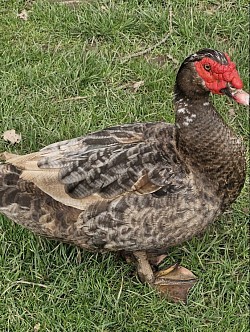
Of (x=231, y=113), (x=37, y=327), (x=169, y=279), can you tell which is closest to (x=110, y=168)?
(x=169, y=279)

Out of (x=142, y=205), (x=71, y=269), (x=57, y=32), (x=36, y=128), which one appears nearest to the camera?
(x=142, y=205)

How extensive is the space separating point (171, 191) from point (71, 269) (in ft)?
2.80

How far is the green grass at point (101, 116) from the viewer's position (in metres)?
3.93

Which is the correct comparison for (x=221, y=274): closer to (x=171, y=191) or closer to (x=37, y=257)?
(x=171, y=191)

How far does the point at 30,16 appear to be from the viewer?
5633 millimetres

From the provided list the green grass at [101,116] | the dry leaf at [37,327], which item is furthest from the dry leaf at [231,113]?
the dry leaf at [37,327]

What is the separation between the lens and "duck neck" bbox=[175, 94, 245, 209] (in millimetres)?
3717

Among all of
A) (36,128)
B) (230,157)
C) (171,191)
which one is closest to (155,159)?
(171,191)

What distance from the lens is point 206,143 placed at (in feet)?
12.2

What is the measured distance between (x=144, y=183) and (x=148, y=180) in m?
0.03

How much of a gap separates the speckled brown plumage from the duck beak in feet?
0.44

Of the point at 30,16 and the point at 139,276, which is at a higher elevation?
the point at 30,16

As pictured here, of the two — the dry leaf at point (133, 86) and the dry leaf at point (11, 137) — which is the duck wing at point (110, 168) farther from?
the dry leaf at point (133, 86)

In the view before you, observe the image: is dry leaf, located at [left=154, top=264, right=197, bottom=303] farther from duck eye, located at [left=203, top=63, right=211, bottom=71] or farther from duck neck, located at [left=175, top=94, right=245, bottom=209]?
duck eye, located at [left=203, top=63, right=211, bottom=71]
